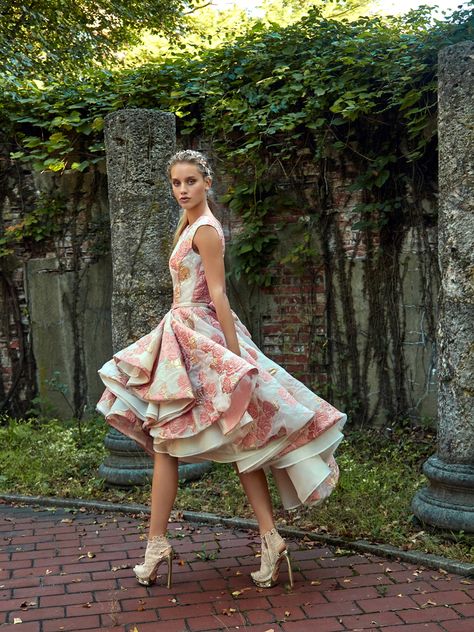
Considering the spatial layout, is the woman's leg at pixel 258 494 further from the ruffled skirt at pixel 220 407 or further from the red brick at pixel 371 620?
the red brick at pixel 371 620

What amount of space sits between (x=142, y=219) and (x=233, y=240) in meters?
1.58

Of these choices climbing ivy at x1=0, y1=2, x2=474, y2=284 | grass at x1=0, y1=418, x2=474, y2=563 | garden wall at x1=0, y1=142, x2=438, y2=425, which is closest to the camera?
grass at x1=0, y1=418, x2=474, y2=563

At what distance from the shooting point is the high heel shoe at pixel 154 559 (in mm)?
3422

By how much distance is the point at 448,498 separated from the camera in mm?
3973

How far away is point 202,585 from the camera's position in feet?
11.5

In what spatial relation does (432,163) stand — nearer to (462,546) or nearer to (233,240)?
(233,240)

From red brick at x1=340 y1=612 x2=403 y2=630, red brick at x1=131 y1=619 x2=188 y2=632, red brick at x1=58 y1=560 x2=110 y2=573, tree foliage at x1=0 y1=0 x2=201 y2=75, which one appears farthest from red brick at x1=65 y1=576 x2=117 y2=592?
tree foliage at x1=0 y1=0 x2=201 y2=75

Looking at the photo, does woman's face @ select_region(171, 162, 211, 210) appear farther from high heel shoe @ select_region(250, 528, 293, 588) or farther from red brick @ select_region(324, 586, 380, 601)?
red brick @ select_region(324, 586, 380, 601)

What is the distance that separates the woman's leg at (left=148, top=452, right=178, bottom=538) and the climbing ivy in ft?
11.0

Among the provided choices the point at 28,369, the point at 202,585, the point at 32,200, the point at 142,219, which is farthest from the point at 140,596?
the point at 32,200

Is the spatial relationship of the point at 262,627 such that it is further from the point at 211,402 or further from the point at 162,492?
the point at 211,402

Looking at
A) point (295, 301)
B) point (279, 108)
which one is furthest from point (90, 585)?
point (279, 108)

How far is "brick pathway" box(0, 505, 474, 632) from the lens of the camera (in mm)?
3062

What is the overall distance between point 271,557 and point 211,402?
74cm
